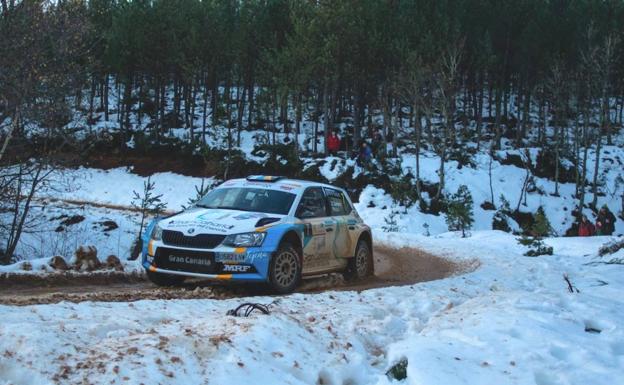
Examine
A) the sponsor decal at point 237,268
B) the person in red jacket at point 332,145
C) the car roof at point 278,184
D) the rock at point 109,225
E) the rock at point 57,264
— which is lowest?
the rock at point 109,225

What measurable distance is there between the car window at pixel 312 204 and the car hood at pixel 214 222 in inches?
25.7

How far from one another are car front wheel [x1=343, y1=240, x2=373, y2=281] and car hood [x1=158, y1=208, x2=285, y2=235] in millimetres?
2440

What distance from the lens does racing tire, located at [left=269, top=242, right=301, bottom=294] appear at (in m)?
8.41

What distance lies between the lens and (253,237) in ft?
27.3

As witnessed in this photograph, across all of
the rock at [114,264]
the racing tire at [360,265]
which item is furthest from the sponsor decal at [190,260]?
the racing tire at [360,265]

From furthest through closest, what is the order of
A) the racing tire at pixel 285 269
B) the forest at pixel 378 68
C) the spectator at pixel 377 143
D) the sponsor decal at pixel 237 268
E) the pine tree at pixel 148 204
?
the spectator at pixel 377 143 < the forest at pixel 378 68 < the pine tree at pixel 148 204 < the racing tire at pixel 285 269 < the sponsor decal at pixel 237 268

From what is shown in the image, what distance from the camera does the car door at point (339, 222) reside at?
1048cm

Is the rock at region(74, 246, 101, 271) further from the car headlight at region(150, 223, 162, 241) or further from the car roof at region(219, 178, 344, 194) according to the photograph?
the car roof at region(219, 178, 344, 194)

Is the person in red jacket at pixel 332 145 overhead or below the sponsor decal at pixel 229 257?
overhead

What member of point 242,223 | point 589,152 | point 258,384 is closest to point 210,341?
point 258,384

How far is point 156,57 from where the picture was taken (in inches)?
1839

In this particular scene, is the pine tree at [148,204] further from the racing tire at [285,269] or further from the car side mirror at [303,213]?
the racing tire at [285,269]

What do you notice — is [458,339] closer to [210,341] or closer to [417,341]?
[417,341]

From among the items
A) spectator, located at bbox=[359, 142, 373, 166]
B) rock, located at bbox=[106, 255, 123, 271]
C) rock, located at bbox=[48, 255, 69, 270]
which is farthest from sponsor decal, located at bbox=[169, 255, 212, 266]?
spectator, located at bbox=[359, 142, 373, 166]
